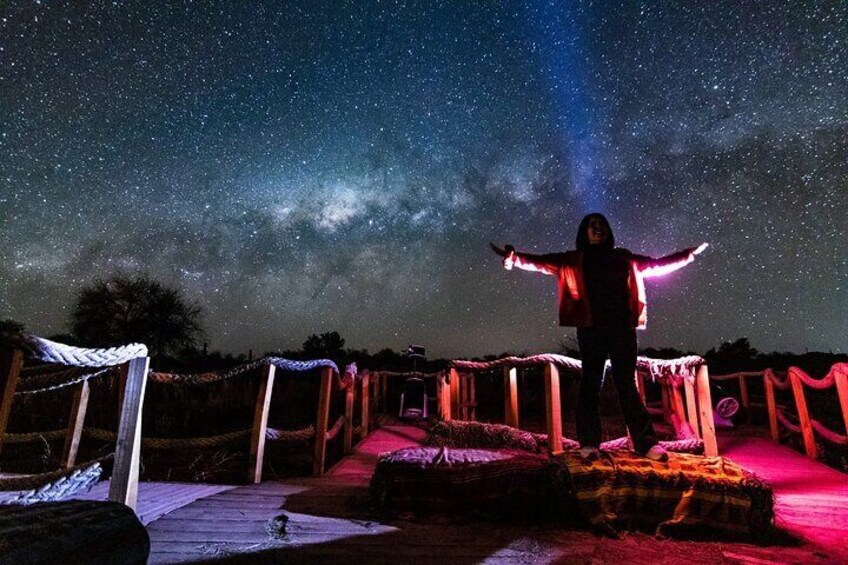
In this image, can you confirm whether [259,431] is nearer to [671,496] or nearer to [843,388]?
[671,496]

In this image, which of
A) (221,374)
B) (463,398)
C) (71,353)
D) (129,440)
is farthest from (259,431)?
(463,398)

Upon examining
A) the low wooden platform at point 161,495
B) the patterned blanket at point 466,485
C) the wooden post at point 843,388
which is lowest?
the low wooden platform at point 161,495

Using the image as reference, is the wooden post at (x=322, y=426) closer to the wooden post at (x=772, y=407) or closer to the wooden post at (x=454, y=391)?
the wooden post at (x=454, y=391)

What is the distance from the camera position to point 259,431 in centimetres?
483

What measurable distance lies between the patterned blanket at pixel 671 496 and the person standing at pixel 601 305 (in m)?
0.30

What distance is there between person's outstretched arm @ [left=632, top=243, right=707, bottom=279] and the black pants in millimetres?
693

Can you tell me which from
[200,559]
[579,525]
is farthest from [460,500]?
[200,559]

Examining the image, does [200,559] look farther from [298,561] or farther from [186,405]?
[186,405]

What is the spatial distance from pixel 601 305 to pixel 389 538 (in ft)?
8.69

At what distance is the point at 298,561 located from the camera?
2533 millimetres

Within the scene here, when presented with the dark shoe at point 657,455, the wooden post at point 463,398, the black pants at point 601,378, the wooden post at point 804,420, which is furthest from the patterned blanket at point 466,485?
the wooden post at point 463,398

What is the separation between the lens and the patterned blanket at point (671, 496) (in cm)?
309

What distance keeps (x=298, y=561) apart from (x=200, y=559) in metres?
0.55

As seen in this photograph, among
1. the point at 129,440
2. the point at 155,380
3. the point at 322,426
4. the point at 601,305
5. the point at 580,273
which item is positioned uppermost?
the point at 580,273
